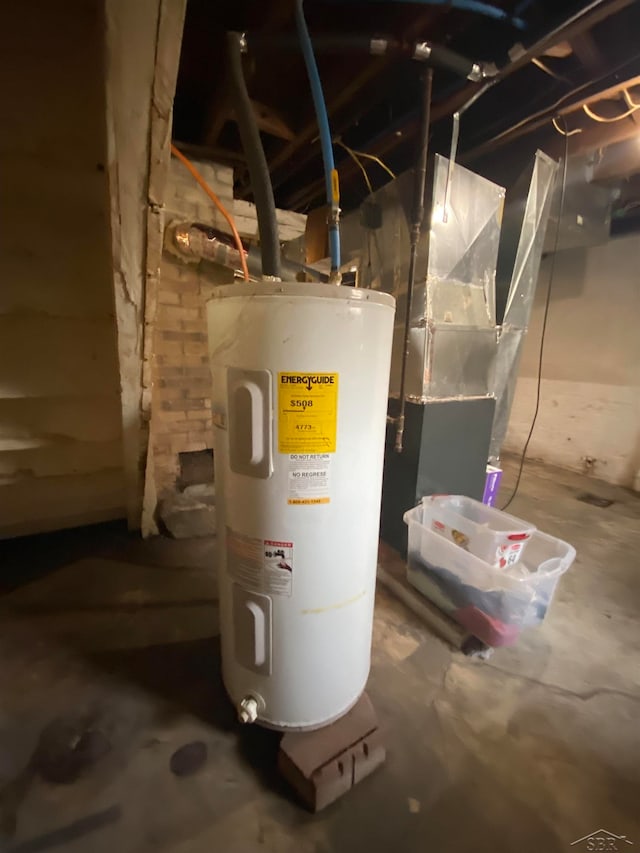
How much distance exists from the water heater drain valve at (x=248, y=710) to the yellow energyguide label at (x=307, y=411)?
0.78 m

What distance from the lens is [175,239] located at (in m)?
2.12

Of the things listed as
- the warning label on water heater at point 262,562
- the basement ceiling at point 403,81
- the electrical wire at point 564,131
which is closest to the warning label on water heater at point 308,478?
the warning label on water heater at point 262,562

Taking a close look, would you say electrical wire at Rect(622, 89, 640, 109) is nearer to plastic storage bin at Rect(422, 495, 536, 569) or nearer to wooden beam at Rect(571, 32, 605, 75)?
wooden beam at Rect(571, 32, 605, 75)

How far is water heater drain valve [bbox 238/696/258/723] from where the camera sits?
1.09 m

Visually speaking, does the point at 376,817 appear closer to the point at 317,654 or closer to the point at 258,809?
the point at 258,809

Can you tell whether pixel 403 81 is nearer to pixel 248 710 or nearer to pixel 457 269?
pixel 457 269

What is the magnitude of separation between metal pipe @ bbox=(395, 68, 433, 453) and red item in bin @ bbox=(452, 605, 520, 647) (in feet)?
2.74

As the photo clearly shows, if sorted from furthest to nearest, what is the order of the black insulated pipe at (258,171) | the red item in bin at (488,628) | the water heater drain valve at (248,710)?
the red item in bin at (488,628) < the water heater drain valve at (248,710) < the black insulated pipe at (258,171)

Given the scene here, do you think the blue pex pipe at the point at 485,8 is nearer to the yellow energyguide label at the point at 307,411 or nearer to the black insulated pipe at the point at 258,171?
the black insulated pipe at the point at 258,171

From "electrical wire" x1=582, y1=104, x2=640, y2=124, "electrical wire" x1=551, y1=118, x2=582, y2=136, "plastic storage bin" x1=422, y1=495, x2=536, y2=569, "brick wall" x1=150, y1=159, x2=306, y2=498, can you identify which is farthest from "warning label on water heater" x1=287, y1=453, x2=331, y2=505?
"electrical wire" x1=551, y1=118, x2=582, y2=136

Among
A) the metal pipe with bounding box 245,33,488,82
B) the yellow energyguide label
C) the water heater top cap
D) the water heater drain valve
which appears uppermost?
the metal pipe with bounding box 245,33,488,82

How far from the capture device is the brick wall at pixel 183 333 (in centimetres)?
216

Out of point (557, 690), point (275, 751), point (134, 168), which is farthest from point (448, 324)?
point (275, 751)

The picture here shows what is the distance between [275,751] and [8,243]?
1.78 metres
